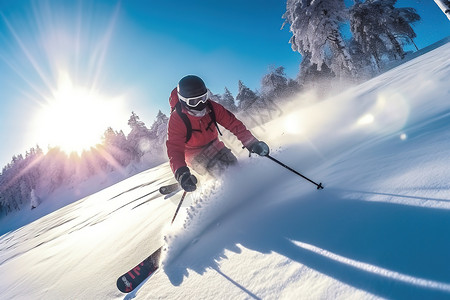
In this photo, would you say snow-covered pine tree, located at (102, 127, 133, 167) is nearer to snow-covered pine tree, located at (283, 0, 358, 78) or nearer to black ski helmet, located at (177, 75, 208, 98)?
snow-covered pine tree, located at (283, 0, 358, 78)

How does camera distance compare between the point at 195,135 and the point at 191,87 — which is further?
the point at 195,135

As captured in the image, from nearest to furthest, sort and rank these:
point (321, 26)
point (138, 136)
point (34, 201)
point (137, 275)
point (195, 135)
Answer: point (137, 275) → point (195, 135) → point (321, 26) → point (138, 136) → point (34, 201)

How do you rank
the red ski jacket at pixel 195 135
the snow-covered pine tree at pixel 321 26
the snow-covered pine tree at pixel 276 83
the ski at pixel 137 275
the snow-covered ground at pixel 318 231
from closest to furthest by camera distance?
the snow-covered ground at pixel 318 231 → the ski at pixel 137 275 → the red ski jacket at pixel 195 135 → the snow-covered pine tree at pixel 321 26 → the snow-covered pine tree at pixel 276 83

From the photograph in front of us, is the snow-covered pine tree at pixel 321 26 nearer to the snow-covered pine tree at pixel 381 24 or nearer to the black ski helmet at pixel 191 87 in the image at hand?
the snow-covered pine tree at pixel 381 24

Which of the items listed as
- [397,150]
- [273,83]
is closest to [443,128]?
[397,150]

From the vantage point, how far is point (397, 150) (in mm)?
2256

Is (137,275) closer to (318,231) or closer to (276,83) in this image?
(318,231)

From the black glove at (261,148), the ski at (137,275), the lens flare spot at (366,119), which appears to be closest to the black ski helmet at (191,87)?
the black glove at (261,148)

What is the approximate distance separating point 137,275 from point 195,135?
228cm

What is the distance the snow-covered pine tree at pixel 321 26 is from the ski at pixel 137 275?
16370 millimetres

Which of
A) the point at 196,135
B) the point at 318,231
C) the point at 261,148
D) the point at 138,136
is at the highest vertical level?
the point at 138,136

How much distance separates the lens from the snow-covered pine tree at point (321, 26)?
563 inches

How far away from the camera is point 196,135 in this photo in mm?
3852

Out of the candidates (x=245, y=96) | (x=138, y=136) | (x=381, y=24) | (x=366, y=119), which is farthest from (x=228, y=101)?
(x=366, y=119)
